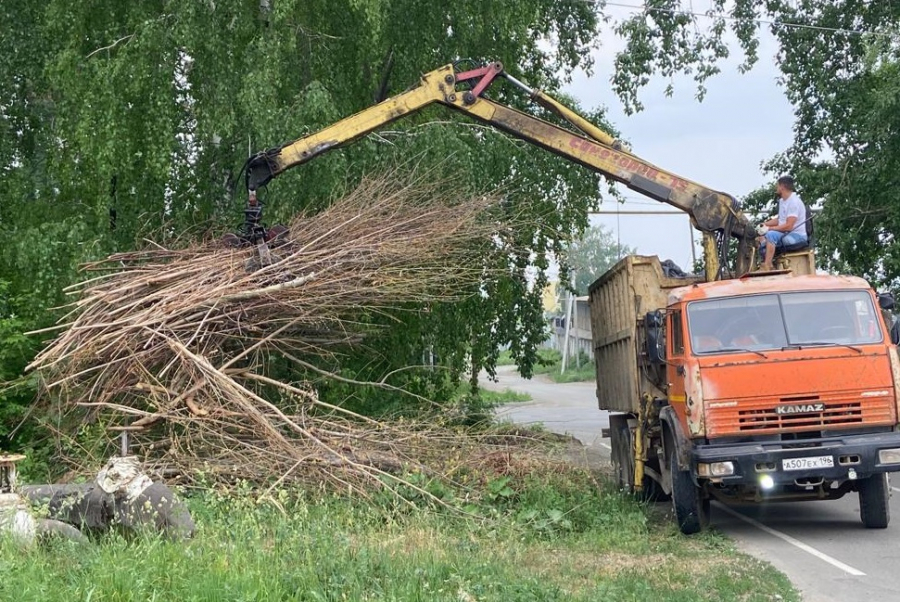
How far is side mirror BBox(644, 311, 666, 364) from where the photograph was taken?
1074cm

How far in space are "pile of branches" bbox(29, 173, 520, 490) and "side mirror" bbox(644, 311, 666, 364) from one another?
2291 mm

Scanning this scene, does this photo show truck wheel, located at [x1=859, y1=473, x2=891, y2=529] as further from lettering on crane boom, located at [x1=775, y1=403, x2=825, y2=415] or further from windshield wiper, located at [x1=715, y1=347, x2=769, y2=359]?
windshield wiper, located at [x1=715, y1=347, x2=769, y2=359]

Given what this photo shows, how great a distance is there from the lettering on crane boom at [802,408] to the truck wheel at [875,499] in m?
1.05

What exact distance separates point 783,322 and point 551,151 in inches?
130

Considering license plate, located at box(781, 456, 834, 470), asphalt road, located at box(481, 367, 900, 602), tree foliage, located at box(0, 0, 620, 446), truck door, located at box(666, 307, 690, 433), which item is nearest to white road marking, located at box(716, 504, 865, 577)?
asphalt road, located at box(481, 367, 900, 602)

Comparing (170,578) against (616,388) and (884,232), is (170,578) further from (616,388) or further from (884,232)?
(884,232)

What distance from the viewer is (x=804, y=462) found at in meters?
9.47

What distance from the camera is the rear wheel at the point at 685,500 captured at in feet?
33.3

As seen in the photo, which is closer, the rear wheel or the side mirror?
the rear wheel

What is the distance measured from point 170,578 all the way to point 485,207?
7.07m

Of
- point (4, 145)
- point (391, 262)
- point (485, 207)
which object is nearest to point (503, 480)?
point (391, 262)

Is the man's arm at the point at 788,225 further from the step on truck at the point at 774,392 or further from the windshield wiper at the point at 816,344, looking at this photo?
the windshield wiper at the point at 816,344

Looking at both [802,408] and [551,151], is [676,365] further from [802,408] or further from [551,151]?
[551,151]

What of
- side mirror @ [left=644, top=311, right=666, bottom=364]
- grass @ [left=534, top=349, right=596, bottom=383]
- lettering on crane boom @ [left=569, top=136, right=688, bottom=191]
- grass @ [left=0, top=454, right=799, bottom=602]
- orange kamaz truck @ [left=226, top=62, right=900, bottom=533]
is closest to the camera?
grass @ [left=0, top=454, right=799, bottom=602]
